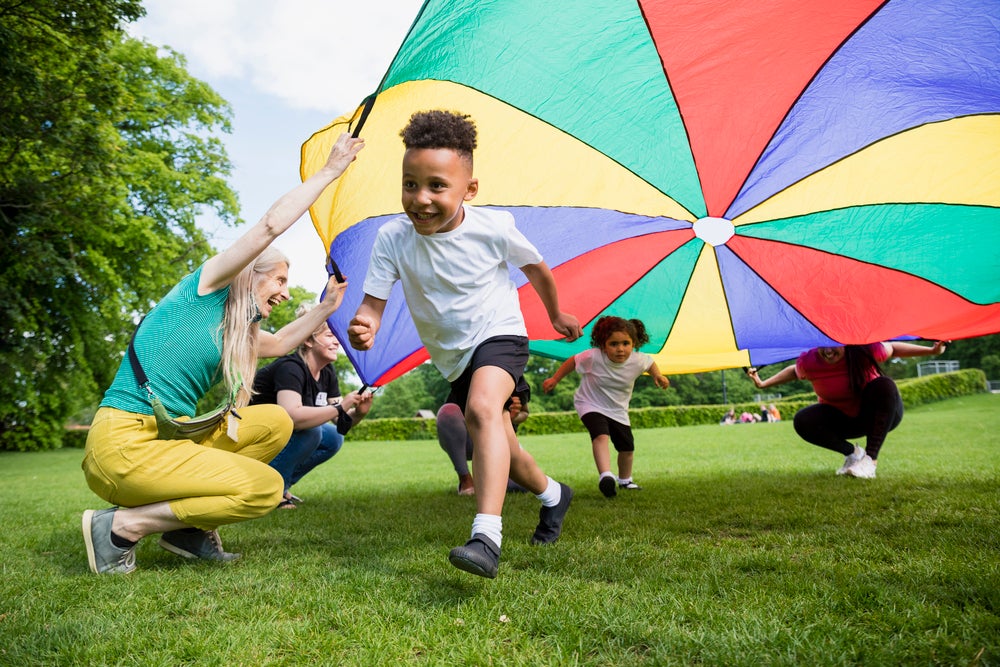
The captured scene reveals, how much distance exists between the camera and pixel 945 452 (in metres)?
6.80

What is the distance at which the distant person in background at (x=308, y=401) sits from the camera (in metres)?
3.77

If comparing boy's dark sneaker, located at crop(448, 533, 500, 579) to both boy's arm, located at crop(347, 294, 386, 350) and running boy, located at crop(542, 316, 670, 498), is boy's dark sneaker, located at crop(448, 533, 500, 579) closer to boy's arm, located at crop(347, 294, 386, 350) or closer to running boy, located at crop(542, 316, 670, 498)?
boy's arm, located at crop(347, 294, 386, 350)

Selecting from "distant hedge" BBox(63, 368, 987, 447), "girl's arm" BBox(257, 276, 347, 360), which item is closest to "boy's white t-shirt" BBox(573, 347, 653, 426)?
"girl's arm" BBox(257, 276, 347, 360)

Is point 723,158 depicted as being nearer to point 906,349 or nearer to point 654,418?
point 906,349

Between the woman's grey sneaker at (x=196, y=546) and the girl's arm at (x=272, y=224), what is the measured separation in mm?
960

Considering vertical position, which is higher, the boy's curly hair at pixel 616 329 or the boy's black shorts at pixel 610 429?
the boy's curly hair at pixel 616 329

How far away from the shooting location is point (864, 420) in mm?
4852

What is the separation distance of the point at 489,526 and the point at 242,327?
4.44 feet

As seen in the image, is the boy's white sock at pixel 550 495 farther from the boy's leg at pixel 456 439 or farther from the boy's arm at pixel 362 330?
the boy's leg at pixel 456 439

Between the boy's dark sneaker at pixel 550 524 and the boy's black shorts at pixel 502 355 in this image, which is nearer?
the boy's black shorts at pixel 502 355

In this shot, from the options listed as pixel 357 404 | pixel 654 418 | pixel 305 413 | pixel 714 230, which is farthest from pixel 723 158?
pixel 654 418

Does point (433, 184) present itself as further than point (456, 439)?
No

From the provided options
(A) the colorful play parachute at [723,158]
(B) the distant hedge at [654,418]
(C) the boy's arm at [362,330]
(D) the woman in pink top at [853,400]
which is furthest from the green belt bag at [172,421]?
(B) the distant hedge at [654,418]

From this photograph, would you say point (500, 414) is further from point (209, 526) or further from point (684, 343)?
point (684, 343)
